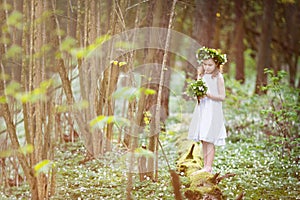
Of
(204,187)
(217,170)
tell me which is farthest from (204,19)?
(204,187)

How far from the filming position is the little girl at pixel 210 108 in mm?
6188

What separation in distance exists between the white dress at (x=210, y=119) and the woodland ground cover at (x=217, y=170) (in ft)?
1.99

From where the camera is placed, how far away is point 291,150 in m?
7.80

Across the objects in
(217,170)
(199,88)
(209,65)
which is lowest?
(217,170)

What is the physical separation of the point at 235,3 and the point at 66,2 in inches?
348

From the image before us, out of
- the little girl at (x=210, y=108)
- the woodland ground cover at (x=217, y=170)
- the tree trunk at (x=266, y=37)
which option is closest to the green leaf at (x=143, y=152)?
the woodland ground cover at (x=217, y=170)

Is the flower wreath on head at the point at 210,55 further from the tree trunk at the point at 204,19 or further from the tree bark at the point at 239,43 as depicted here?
the tree bark at the point at 239,43

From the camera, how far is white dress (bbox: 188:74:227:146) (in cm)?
620

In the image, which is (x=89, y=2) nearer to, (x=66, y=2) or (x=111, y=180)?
(x=66, y=2)

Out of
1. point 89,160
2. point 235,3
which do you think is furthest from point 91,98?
point 235,3

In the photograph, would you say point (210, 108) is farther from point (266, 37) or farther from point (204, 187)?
point (266, 37)

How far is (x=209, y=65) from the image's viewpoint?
6.23 m

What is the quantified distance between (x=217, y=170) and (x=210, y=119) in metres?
1.24

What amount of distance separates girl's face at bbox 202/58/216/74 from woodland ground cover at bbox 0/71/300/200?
1395 millimetres
